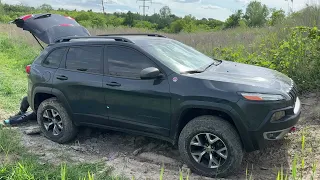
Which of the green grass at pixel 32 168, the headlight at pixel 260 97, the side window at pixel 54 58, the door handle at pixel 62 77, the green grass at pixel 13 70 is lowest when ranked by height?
the green grass at pixel 13 70

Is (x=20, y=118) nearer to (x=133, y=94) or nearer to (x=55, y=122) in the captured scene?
(x=55, y=122)

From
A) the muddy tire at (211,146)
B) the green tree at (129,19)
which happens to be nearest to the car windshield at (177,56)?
the muddy tire at (211,146)

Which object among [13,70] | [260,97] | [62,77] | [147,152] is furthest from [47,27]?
[13,70]

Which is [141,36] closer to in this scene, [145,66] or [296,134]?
[145,66]

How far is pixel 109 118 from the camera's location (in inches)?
200

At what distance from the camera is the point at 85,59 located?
534 centimetres

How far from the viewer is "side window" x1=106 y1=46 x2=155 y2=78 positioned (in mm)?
4770

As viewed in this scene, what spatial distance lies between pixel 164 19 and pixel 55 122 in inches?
2029

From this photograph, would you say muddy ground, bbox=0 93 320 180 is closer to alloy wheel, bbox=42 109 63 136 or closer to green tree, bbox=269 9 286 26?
alloy wheel, bbox=42 109 63 136

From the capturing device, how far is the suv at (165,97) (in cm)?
411

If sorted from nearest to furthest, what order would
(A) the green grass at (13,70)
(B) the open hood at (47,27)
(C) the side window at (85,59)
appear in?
1. (C) the side window at (85,59)
2. (B) the open hood at (47,27)
3. (A) the green grass at (13,70)

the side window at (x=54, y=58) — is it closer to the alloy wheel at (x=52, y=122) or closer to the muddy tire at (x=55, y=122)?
the muddy tire at (x=55, y=122)

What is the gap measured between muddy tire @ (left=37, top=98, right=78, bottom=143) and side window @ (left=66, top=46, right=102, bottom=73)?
2.37 ft

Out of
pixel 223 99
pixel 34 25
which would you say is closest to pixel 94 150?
pixel 223 99
